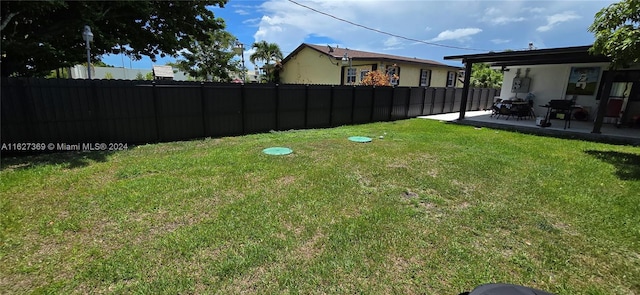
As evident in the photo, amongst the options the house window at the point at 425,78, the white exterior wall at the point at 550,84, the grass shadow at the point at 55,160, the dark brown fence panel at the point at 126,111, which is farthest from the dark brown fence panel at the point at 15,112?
the house window at the point at 425,78

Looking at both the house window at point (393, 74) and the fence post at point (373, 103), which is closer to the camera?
the fence post at point (373, 103)

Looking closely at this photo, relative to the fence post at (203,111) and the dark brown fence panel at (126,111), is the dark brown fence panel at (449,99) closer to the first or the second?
the fence post at (203,111)

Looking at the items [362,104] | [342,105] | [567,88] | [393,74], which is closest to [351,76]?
[393,74]

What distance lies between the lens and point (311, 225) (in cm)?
314

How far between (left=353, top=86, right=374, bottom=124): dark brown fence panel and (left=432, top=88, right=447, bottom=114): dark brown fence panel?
5.31 metres

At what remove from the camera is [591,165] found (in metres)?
5.78

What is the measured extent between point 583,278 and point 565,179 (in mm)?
3261

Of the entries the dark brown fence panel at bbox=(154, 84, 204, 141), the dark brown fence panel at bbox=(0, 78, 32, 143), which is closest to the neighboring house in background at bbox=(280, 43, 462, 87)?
the dark brown fence panel at bbox=(154, 84, 204, 141)

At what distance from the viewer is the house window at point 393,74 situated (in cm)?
1820

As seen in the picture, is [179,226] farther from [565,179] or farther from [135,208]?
[565,179]

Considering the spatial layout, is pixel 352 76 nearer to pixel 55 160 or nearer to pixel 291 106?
pixel 291 106

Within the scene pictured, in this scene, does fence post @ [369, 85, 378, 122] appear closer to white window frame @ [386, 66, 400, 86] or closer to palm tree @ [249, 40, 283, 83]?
white window frame @ [386, 66, 400, 86]

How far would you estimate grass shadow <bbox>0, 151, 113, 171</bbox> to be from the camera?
5004mm

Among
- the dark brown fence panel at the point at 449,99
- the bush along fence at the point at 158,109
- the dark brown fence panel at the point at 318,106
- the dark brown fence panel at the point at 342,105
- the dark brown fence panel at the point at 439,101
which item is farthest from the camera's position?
the dark brown fence panel at the point at 449,99
